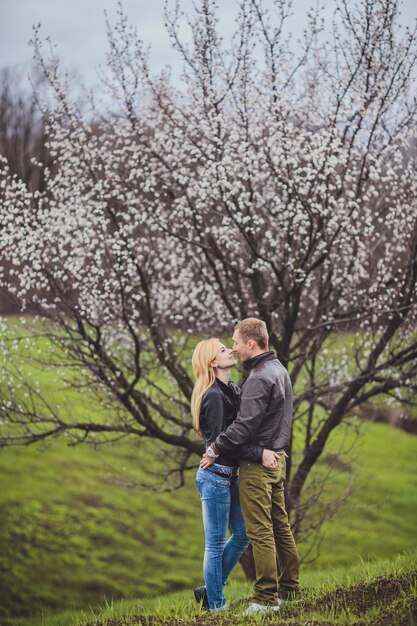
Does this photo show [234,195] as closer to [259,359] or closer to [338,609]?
[259,359]

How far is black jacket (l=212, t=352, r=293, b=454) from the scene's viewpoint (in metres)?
4.72

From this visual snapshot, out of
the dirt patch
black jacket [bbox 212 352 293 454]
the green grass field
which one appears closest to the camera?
the dirt patch

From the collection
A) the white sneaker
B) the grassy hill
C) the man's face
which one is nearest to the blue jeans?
the white sneaker

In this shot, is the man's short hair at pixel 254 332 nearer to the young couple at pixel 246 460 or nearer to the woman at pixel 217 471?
the young couple at pixel 246 460

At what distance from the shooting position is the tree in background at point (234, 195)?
324 inches

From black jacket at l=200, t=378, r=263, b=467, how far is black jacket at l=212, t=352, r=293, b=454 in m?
0.08

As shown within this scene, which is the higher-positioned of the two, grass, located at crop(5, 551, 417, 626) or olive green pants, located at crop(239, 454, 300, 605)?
olive green pants, located at crop(239, 454, 300, 605)

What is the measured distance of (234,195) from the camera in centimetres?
863

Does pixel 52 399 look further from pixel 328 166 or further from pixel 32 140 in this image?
pixel 328 166

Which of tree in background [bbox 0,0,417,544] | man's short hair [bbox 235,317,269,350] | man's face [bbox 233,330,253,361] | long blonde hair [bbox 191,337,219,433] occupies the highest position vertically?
tree in background [bbox 0,0,417,544]

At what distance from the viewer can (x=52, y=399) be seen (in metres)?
16.5

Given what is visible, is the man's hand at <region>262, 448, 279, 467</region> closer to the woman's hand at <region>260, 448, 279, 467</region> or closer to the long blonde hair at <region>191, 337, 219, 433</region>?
the woman's hand at <region>260, 448, 279, 467</region>

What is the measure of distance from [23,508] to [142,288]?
828 centimetres

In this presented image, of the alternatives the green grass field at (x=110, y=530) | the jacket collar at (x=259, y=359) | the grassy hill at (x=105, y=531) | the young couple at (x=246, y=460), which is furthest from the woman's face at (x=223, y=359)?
the grassy hill at (x=105, y=531)
